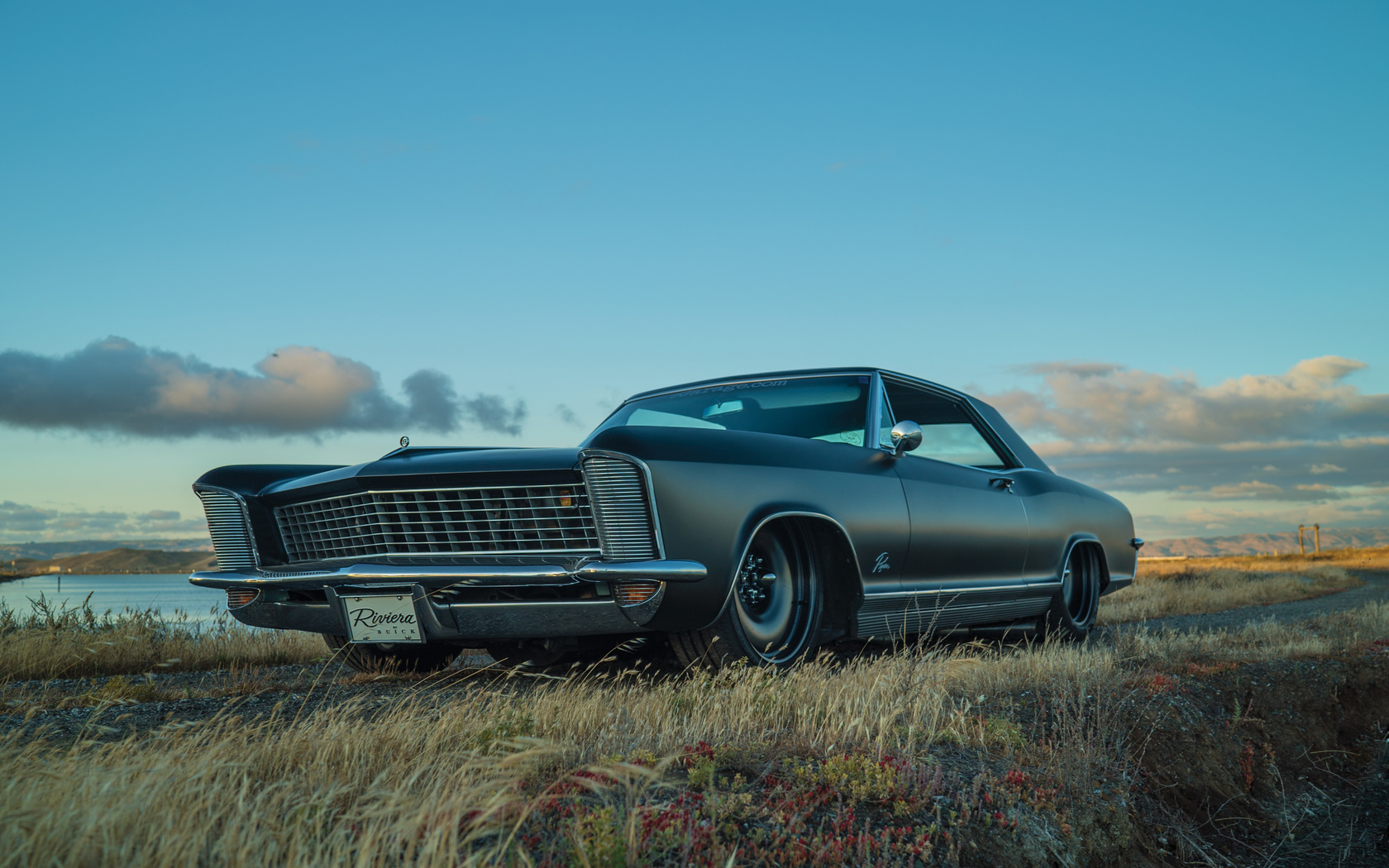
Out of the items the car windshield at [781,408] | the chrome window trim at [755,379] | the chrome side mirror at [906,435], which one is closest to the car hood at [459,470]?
the car windshield at [781,408]

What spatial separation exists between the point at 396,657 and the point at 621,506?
203 centimetres

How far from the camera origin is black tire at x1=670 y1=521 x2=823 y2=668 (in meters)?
3.52

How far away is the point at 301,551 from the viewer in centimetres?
431

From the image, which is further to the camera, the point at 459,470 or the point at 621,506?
the point at 459,470

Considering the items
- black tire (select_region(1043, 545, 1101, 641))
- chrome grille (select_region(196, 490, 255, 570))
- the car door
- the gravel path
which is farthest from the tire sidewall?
the gravel path

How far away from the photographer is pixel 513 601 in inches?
132

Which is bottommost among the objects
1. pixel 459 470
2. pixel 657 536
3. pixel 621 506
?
pixel 657 536

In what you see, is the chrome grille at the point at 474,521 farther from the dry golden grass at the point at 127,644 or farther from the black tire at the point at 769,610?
the dry golden grass at the point at 127,644

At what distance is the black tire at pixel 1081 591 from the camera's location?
6.25m

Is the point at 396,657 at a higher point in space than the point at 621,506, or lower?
lower

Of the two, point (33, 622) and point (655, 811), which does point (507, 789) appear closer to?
point (655, 811)

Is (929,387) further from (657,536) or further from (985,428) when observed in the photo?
(657,536)

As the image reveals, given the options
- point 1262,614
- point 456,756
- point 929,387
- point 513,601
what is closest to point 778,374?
point 929,387

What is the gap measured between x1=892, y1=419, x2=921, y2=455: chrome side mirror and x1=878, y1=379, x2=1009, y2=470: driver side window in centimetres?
22
